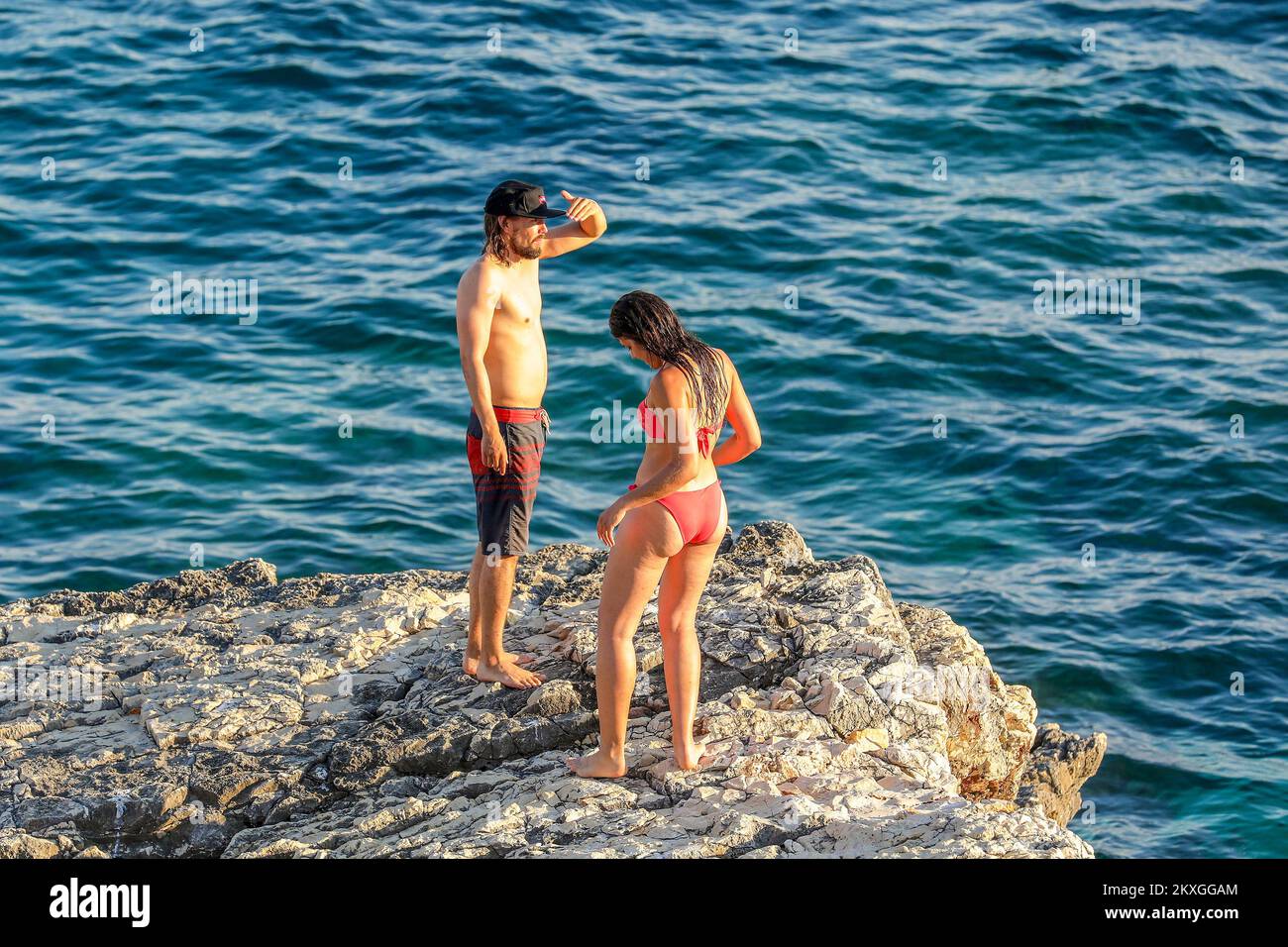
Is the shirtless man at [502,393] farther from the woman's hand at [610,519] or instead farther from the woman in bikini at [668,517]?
the woman's hand at [610,519]

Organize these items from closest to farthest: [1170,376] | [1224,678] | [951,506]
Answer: [1224,678]
[951,506]
[1170,376]

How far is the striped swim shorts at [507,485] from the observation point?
686 cm

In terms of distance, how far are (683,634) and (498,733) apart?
101cm

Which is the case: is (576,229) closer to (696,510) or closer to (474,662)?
(696,510)

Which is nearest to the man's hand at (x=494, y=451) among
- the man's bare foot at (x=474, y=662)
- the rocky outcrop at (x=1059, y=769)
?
the man's bare foot at (x=474, y=662)

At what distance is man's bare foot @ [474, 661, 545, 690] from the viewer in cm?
691

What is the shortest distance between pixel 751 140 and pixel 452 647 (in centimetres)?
1183


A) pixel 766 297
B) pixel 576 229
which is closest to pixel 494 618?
pixel 576 229

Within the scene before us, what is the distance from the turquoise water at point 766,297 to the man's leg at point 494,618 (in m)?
4.31

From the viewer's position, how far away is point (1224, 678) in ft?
35.6

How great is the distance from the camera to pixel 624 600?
614 cm

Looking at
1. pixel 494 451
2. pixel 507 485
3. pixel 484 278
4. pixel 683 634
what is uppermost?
pixel 484 278
